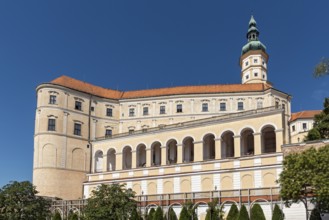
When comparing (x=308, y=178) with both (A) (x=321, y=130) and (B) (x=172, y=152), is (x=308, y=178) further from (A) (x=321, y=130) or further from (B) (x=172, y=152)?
(B) (x=172, y=152)

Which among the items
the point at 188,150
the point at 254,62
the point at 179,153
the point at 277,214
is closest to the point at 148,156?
the point at 179,153

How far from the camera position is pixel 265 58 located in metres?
94.1

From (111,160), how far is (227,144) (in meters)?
18.5

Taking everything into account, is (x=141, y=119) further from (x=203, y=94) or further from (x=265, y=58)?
(x=265, y=58)

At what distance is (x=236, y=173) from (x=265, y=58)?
1926 inches

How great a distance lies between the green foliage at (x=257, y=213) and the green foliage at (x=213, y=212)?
318 cm

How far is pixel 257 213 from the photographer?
3569cm

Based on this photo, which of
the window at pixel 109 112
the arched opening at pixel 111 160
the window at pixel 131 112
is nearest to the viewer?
the arched opening at pixel 111 160

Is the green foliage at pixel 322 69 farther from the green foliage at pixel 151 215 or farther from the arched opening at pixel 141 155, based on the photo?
the arched opening at pixel 141 155

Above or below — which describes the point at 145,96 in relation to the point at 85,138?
above

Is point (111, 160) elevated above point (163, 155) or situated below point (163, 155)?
below

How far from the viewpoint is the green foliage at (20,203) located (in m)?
41.3

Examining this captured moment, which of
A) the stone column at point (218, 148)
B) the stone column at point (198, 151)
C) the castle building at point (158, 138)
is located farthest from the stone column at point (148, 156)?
the stone column at point (218, 148)

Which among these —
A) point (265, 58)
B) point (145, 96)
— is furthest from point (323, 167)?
point (265, 58)
